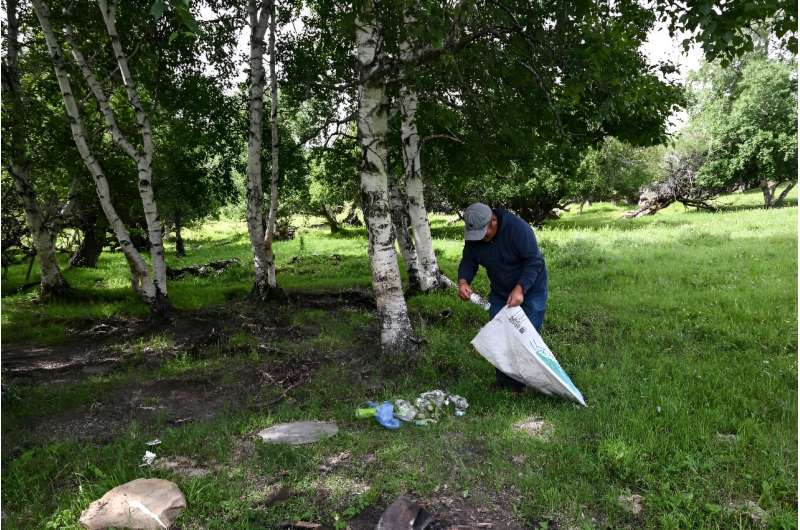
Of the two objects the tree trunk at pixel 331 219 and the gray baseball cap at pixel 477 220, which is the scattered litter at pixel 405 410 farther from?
the tree trunk at pixel 331 219

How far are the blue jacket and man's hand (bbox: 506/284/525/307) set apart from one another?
80 mm

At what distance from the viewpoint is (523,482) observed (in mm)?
3566

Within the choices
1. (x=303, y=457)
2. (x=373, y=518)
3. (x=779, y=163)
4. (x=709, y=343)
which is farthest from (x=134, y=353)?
(x=779, y=163)

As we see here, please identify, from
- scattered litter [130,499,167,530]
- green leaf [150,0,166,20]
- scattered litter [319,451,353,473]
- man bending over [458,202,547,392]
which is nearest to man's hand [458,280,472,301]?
man bending over [458,202,547,392]

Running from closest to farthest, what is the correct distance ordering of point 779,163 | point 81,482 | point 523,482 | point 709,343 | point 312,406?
point 523,482 < point 81,482 < point 312,406 < point 709,343 < point 779,163

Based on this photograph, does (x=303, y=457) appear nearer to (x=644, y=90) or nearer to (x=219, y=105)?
(x=644, y=90)

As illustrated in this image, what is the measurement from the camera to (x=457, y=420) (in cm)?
470

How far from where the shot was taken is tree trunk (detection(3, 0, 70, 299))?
31.6 feet

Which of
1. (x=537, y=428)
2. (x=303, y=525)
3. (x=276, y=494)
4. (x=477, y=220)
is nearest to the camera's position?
(x=303, y=525)

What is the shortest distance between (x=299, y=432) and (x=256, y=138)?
7.21 meters

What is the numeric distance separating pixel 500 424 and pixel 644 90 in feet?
16.9

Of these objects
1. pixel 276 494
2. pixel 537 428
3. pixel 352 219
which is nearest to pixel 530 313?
pixel 537 428

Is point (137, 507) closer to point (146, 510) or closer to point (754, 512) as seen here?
point (146, 510)

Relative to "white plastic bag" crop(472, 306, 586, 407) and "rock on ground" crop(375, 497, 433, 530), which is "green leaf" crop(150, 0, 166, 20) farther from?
"white plastic bag" crop(472, 306, 586, 407)
